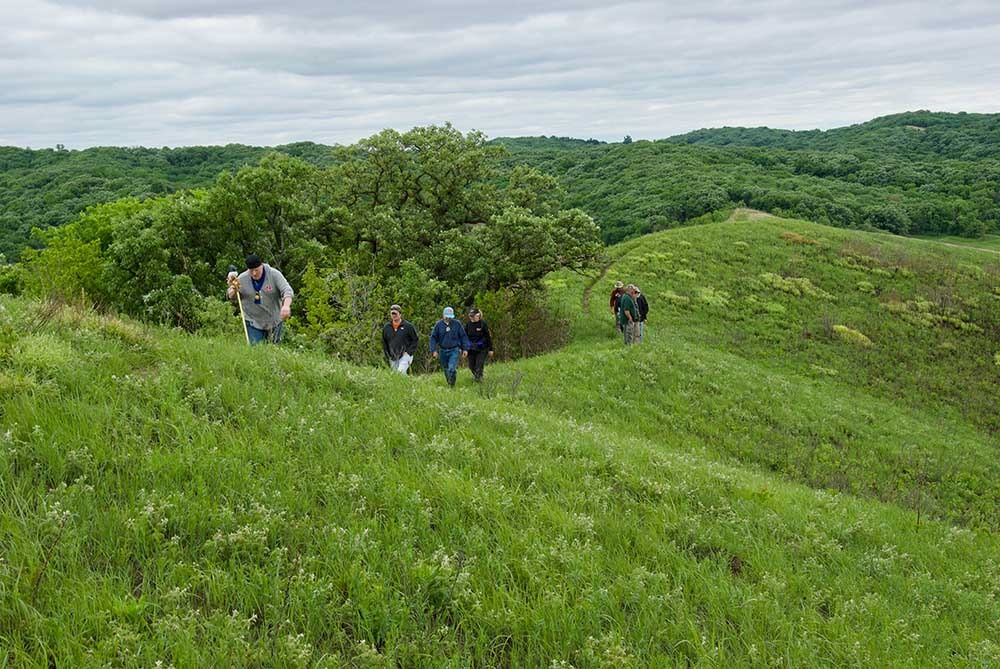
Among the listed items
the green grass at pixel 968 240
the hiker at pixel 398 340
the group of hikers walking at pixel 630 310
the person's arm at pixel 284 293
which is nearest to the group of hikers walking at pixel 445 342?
the hiker at pixel 398 340

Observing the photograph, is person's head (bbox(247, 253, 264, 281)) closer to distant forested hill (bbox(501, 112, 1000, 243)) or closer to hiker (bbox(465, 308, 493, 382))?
hiker (bbox(465, 308, 493, 382))

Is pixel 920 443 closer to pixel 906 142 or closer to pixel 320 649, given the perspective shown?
pixel 320 649

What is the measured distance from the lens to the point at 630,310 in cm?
2294

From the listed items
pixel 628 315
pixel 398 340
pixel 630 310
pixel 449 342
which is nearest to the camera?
pixel 398 340

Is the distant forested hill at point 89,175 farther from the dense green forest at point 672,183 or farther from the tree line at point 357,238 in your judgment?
the tree line at point 357,238

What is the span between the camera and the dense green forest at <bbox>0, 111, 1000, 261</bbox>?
82000mm

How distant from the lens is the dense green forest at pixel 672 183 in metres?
82.0

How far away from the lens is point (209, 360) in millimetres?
7398

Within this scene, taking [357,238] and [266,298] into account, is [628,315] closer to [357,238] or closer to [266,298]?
[266,298]

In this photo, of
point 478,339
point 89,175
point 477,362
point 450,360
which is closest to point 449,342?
point 450,360

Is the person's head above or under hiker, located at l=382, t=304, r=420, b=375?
above

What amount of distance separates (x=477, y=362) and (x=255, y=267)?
711 centimetres

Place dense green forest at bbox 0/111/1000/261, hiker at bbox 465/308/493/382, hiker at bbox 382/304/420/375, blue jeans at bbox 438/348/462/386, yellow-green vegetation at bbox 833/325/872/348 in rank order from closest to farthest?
1. hiker at bbox 382/304/420/375
2. blue jeans at bbox 438/348/462/386
3. hiker at bbox 465/308/493/382
4. yellow-green vegetation at bbox 833/325/872/348
5. dense green forest at bbox 0/111/1000/261

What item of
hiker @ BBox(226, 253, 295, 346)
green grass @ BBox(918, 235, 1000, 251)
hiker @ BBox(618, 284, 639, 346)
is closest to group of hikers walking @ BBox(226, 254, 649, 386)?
hiker @ BBox(226, 253, 295, 346)
